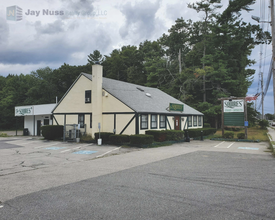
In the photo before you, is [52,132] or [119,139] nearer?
[119,139]

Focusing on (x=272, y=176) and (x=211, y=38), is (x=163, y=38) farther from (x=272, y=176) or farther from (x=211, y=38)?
(x=272, y=176)

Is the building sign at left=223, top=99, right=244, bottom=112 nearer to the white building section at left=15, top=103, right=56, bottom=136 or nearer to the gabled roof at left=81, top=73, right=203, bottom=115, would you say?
the gabled roof at left=81, top=73, right=203, bottom=115

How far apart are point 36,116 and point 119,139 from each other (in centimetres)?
Result: 1797

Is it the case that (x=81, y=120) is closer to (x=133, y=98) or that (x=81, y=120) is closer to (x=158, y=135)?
(x=133, y=98)

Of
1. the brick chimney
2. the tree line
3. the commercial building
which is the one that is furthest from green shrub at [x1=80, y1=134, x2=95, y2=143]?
the tree line

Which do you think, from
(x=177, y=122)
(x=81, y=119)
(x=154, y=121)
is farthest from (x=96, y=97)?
(x=177, y=122)

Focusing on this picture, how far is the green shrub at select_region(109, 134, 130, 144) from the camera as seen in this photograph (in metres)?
17.9

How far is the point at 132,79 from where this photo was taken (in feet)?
180

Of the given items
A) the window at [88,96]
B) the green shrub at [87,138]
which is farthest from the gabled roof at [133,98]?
the green shrub at [87,138]

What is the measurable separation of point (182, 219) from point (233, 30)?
4145cm

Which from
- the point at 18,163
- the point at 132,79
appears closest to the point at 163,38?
the point at 132,79

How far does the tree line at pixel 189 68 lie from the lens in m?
39.0

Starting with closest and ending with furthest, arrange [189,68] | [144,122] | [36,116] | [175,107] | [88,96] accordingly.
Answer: [144,122] < [88,96] < [175,107] < [36,116] < [189,68]

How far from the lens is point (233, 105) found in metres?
23.2
